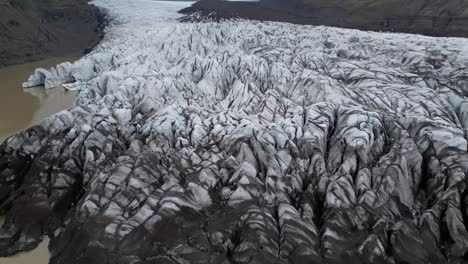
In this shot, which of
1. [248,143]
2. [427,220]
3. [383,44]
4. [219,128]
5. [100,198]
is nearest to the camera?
[427,220]

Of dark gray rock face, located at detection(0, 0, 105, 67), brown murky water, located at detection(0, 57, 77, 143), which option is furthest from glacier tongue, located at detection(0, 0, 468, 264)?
dark gray rock face, located at detection(0, 0, 105, 67)

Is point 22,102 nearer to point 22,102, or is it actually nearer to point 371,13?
point 22,102

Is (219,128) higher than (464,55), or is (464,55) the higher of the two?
(464,55)

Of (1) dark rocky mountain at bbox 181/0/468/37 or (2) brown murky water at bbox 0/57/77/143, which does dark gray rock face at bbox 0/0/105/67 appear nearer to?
(2) brown murky water at bbox 0/57/77/143

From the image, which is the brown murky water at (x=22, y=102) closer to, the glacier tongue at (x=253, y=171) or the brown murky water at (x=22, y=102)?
the brown murky water at (x=22, y=102)

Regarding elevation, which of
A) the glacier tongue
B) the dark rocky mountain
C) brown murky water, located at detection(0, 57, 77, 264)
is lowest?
brown murky water, located at detection(0, 57, 77, 264)

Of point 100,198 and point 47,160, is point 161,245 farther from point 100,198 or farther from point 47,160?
point 47,160

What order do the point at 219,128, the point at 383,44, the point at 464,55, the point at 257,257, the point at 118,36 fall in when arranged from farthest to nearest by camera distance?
the point at 118,36
the point at 383,44
the point at 464,55
the point at 219,128
the point at 257,257

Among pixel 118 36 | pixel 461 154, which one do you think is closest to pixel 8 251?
pixel 461 154

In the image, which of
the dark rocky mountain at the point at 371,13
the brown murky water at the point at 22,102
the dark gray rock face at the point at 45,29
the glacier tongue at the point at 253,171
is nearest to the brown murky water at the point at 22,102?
the brown murky water at the point at 22,102
